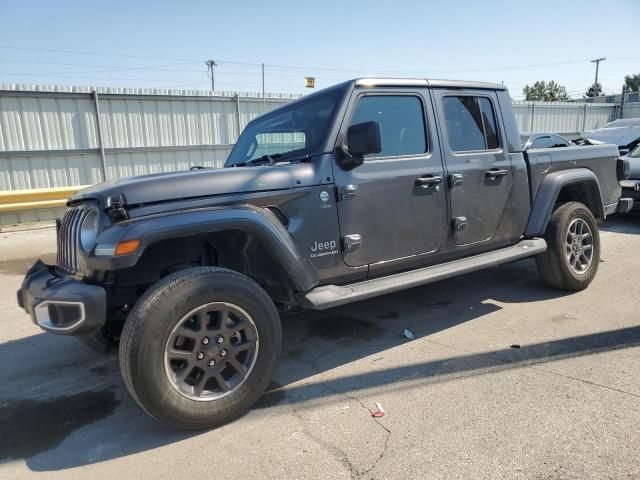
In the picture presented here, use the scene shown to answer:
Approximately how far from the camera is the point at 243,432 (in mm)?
2701

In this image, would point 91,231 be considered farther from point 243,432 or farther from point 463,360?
point 463,360

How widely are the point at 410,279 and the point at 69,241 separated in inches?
94.1

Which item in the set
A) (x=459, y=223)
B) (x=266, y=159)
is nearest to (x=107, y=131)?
(x=266, y=159)

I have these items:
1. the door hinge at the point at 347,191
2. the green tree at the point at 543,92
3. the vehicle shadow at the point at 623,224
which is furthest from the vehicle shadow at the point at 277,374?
the green tree at the point at 543,92

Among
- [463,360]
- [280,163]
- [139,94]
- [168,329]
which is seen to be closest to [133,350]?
[168,329]

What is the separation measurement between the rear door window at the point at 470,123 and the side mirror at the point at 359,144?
3.58 feet

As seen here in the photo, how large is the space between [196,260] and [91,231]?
2.35 ft

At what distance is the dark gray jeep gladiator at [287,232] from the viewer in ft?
8.63

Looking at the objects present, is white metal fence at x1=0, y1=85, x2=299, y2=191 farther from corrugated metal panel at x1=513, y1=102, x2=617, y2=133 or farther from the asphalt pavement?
corrugated metal panel at x1=513, y1=102, x2=617, y2=133

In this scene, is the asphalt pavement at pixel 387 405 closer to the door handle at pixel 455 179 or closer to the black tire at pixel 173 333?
the black tire at pixel 173 333

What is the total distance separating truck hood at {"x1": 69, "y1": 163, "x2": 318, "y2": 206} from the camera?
2713mm

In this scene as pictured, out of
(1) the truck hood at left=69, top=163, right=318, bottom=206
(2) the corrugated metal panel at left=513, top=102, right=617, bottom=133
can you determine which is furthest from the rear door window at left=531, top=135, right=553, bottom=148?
(2) the corrugated metal panel at left=513, top=102, right=617, bottom=133

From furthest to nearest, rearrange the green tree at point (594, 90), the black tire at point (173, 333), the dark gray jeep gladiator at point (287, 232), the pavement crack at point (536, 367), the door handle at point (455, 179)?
the green tree at point (594, 90) → the door handle at point (455, 179) → the pavement crack at point (536, 367) → the dark gray jeep gladiator at point (287, 232) → the black tire at point (173, 333)

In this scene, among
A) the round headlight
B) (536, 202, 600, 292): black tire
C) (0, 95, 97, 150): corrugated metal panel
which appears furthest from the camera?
(0, 95, 97, 150): corrugated metal panel
